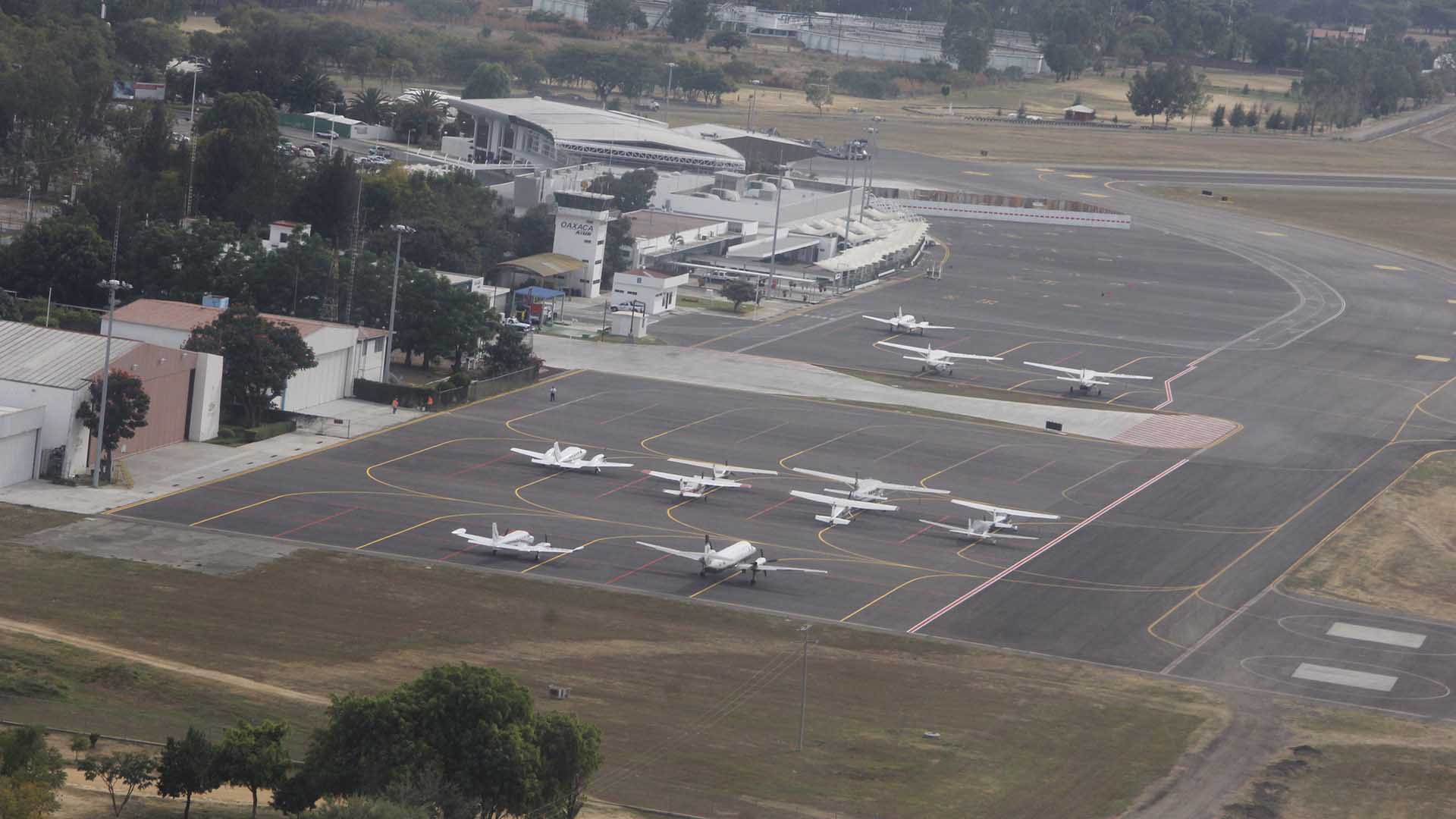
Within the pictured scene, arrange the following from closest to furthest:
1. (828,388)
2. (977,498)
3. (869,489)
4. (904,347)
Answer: (869,489) < (977,498) < (828,388) < (904,347)

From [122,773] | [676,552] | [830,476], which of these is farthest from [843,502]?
[122,773]

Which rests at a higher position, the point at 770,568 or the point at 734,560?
the point at 734,560

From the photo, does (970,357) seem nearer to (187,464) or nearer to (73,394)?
(187,464)

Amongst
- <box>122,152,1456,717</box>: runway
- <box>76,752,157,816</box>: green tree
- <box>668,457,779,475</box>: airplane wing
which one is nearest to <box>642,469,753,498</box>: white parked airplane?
<box>668,457,779,475</box>: airplane wing

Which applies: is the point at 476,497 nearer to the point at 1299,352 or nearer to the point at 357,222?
the point at 357,222

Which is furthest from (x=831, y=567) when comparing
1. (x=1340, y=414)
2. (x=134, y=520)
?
(x=1340, y=414)

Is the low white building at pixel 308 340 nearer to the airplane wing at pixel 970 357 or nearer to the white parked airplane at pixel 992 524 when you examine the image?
the white parked airplane at pixel 992 524

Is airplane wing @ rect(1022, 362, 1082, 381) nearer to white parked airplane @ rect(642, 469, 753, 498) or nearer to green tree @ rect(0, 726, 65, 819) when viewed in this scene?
white parked airplane @ rect(642, 469, 753, 498)
